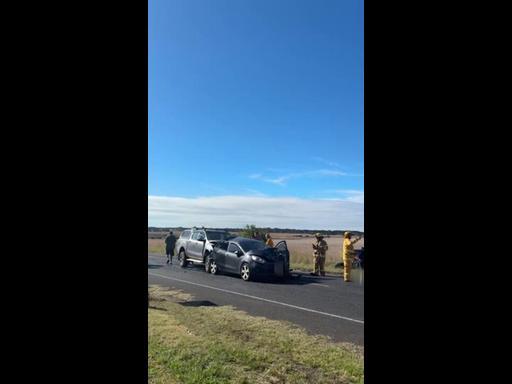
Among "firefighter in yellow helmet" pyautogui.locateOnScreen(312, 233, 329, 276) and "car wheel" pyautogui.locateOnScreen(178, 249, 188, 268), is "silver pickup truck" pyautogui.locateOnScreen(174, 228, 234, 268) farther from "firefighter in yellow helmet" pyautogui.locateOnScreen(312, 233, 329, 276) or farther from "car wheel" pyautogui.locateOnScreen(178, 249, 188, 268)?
"firefighter in yellow helmet" pyautogui.locateOnScreen(312, 233, 329, 276)

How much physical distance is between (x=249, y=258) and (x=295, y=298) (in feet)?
12.5

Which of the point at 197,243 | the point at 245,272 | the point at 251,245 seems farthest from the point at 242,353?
the point at 197,243

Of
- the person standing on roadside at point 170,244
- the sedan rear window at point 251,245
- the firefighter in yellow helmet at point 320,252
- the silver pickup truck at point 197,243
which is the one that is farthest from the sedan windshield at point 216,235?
the person standing on roadside at point 170,244

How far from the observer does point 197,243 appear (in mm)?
16734

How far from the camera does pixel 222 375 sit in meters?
4.53

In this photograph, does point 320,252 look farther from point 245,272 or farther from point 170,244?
point 170,244

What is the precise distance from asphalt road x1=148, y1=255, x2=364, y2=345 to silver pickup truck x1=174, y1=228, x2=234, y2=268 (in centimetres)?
125

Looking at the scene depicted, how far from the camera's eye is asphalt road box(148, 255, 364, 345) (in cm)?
692
